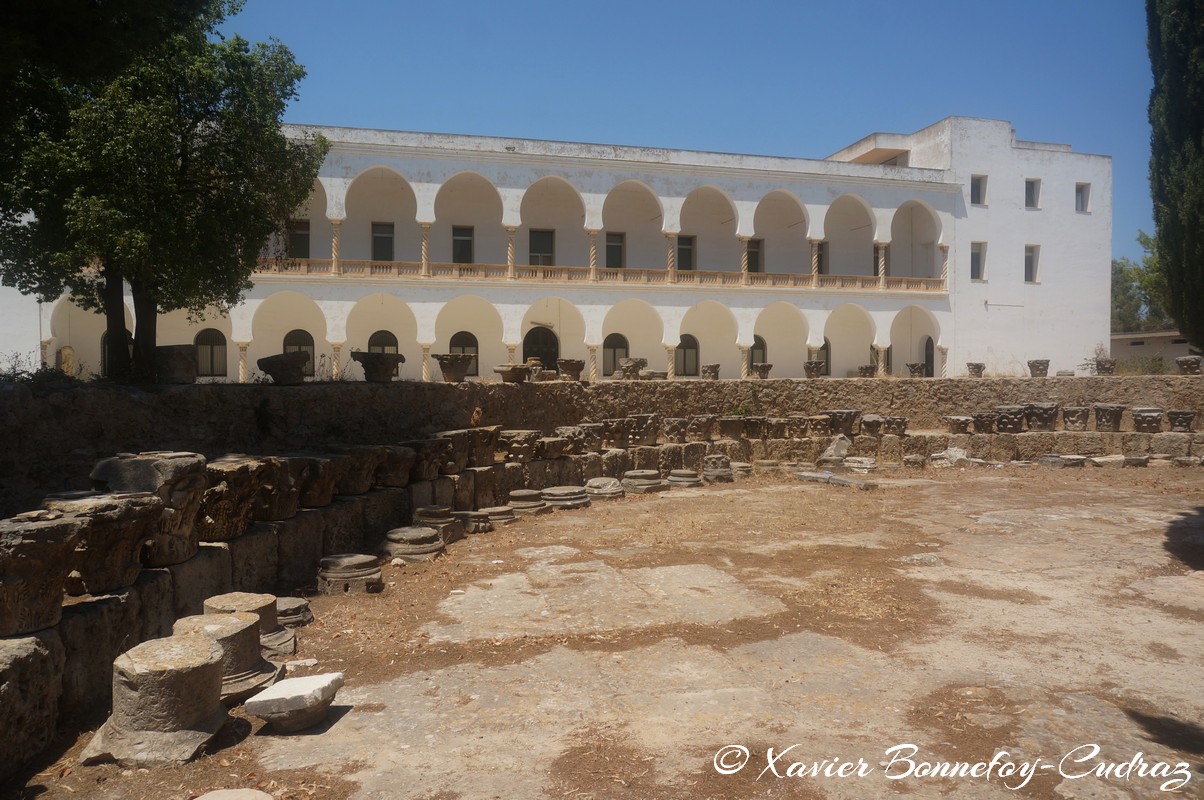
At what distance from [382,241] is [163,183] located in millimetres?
17407

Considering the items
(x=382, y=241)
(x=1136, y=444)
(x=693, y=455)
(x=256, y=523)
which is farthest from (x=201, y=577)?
(x=1136, y=444)

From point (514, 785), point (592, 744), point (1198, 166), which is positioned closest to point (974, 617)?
point (592, 744)

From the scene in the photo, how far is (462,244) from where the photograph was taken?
28.5 m

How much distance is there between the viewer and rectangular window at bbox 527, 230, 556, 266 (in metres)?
29.2

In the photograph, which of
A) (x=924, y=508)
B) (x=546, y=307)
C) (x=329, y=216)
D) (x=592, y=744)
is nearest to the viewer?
(x=592, y=744)

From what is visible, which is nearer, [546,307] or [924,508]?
[924,508]

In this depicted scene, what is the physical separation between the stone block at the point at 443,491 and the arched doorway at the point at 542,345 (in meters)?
16.3

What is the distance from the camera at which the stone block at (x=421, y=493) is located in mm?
11633

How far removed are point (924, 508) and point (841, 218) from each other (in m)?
21.5

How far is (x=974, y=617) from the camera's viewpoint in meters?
7.48

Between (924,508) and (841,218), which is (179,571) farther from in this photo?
(841,218)

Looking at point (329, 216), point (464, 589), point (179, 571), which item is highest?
point (329, 216)

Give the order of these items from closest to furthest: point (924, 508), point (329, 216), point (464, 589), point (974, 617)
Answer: point (974, 617), point (464, 589), point (924, 508), point (329, 216)

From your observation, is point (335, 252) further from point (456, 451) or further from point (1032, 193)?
point (1032, 193)
